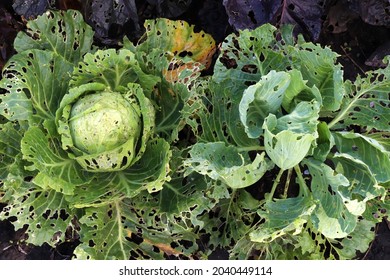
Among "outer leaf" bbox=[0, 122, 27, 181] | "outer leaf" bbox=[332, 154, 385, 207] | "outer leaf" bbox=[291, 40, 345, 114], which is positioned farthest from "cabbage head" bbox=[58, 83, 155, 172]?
"outer leaf" bbox=[332, 154, 385, 207]

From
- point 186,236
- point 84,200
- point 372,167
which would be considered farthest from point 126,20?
point 372,167

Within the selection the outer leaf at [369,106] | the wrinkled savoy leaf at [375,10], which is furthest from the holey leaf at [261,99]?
the wrinkled savoy leaf at [375,10]

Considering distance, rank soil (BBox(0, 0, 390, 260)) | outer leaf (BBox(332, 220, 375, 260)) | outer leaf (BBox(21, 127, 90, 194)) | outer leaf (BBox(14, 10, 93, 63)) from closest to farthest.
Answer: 1. outer leaf (BBox(21, 127, 90, 194))
2. outer leaf (BBox(14, 10, 93, 63))
3. outer leaf (BBox(332, 220, 375, 260))
4. soil (BBox(0, 0, 390, 260))

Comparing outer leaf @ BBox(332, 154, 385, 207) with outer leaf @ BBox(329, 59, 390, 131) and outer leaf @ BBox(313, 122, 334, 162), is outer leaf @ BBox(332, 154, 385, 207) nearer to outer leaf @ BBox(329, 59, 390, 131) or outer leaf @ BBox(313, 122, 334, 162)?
outer leaf @ BBox(313, 122, 334, 162)

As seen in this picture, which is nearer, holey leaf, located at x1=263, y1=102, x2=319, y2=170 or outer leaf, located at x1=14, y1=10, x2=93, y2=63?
holey leaf, located at x1=263, y1=102, x2=319, y2=170

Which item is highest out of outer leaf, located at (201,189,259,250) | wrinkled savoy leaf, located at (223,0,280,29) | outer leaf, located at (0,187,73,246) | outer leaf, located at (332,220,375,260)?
wrinkled savoy leaf, located at (223,0,280,29)
